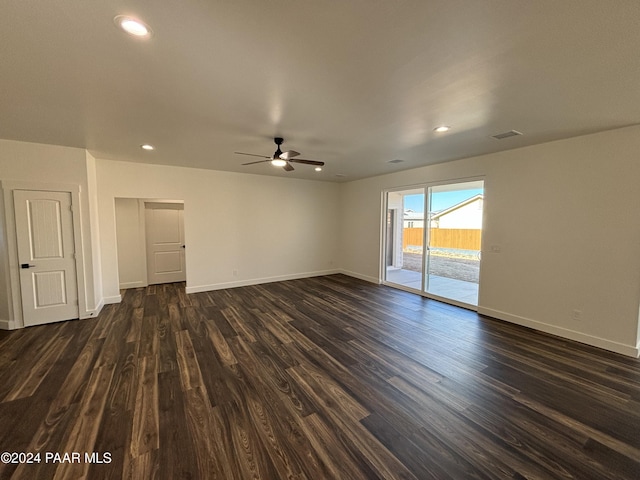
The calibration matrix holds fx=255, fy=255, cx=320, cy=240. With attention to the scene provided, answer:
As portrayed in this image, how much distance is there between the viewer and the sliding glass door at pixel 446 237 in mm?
4921

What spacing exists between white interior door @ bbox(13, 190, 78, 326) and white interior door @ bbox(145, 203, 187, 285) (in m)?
2.44

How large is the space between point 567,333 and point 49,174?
8.14 metres

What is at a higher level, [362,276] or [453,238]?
[453,238]

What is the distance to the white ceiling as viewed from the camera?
57.4 inches

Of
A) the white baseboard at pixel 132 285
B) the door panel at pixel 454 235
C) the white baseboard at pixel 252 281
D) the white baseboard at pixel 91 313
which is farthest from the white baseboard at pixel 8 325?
the door panel at pixel 454 235

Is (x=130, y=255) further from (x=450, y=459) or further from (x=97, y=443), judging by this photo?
(x=450, y=459)

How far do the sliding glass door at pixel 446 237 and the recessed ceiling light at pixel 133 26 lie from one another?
5.07 metres

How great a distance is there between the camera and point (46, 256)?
13.3 feet

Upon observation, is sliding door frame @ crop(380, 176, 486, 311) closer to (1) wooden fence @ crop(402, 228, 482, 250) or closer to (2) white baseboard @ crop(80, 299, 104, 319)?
(1) wooden fence @ crop(402, 228, 482, 250)

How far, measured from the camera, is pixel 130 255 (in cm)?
632

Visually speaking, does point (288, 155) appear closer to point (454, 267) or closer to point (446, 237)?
point (446, 237)

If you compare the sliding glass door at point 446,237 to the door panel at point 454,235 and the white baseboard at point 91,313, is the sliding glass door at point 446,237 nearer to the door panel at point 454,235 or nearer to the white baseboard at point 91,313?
the door panel at point 454,235

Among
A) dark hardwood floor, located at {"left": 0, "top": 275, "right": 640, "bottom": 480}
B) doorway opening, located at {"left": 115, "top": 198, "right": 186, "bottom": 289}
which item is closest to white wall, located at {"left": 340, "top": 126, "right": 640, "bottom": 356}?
dark hardwood floor, located at {"left": 0, "top": 275, "right": 640, "bottom": 480}

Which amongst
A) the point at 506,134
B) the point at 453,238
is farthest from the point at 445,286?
the point at 506,134
